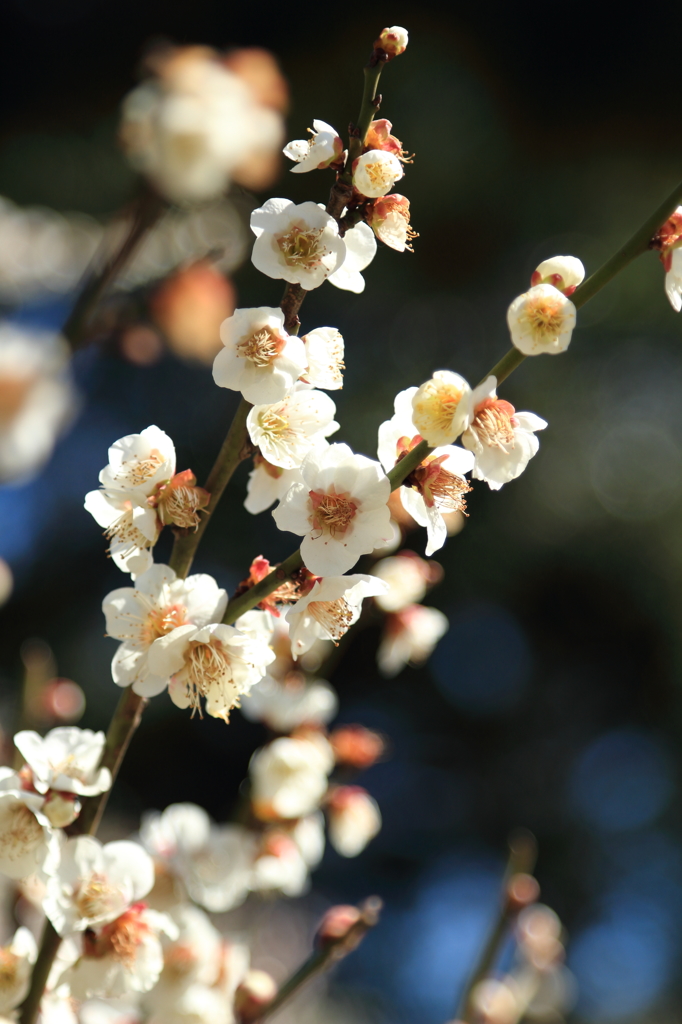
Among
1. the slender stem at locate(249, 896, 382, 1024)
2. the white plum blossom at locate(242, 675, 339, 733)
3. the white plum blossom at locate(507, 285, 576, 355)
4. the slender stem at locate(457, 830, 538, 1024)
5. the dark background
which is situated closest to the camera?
the white plum blossom at locate(507, 285, 576, 355)

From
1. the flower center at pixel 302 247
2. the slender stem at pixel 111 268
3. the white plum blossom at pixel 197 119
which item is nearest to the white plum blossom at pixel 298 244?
the flower center at pixel 302 247

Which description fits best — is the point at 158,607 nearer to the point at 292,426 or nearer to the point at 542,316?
the point at 292,426

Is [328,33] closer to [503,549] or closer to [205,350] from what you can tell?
[503,549]

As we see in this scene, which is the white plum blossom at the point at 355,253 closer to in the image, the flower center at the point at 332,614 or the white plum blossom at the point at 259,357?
the white plum blossom at the point at 259,357

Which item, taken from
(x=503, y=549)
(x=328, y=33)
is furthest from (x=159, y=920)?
(x=328, y=33)

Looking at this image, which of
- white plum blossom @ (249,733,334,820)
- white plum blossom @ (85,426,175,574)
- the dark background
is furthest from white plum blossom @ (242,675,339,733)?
the dark background

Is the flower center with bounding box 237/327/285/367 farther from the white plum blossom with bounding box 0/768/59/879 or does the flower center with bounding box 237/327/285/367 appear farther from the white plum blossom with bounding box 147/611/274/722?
the white plum blossom with bounding box 0/768/59/879
